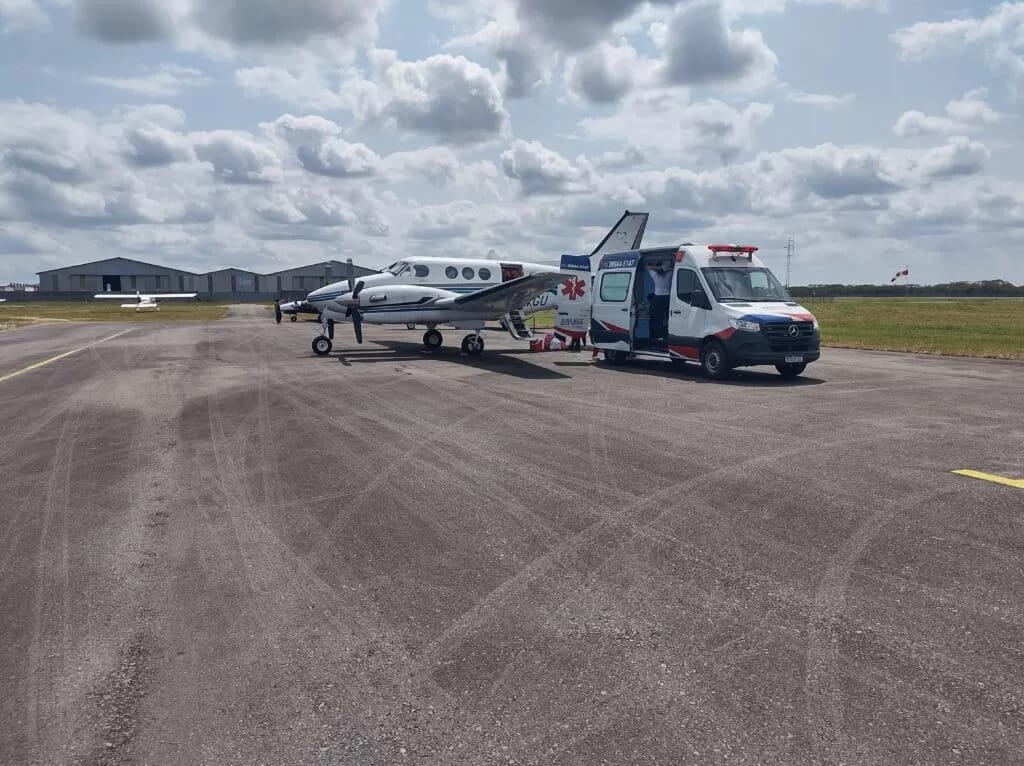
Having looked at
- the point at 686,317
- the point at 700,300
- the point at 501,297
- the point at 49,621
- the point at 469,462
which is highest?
the point at 501,297

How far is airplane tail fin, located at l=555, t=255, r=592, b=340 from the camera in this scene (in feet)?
71.2

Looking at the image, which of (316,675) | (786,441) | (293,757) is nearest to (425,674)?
(316,675)

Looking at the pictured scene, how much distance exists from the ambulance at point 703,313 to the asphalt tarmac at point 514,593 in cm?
456

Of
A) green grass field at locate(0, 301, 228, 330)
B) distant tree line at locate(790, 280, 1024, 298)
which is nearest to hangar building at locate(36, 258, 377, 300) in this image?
green grass field at locate(0, 301, 228, 330)

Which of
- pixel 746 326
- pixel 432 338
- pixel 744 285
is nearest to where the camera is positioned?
pixel 746 326

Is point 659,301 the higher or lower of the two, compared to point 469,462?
higher

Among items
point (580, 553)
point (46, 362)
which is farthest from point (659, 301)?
point (46, 362)

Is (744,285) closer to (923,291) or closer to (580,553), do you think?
(580,553)

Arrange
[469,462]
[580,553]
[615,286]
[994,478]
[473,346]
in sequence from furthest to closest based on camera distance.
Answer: [473,346]
[615,286]
[469,462]
[994,478]
[580,553]

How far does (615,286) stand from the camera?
18484 millimetres

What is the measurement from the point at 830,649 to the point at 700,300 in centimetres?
1250

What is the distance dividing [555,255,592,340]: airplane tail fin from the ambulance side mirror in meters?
6.04

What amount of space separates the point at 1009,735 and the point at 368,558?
12.4ft

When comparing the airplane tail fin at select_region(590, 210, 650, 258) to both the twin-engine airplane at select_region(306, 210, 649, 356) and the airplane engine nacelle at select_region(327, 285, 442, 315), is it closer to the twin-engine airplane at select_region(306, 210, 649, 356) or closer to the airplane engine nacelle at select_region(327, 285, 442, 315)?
the twin-engine airplane at select_region(306, 210, 649, 356)
